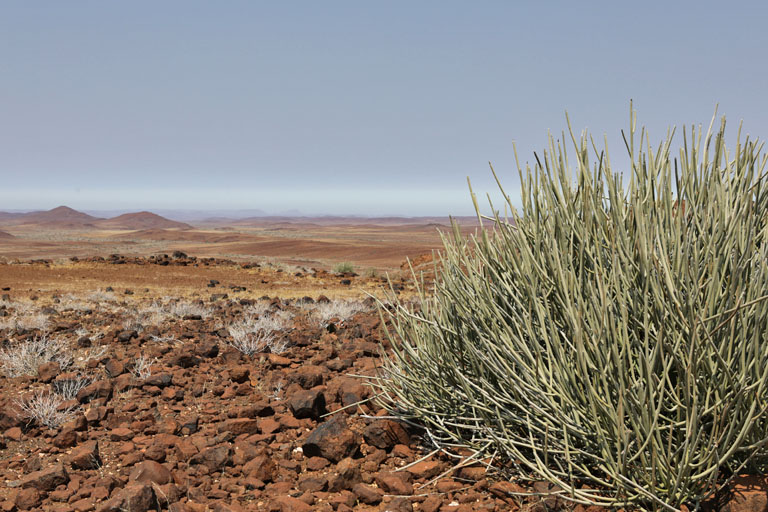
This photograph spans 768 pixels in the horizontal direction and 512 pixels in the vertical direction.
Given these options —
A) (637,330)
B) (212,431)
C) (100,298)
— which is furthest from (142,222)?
(637,330)

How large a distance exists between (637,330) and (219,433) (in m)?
2.71

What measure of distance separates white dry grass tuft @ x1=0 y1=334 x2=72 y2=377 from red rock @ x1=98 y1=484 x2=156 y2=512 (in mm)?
3169

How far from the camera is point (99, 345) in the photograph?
235 inches

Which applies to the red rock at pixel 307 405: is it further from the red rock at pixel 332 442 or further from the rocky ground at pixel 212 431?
the red rock at pixel 332 442

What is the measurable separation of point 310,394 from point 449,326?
1.27 metres

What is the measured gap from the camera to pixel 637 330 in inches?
92.8

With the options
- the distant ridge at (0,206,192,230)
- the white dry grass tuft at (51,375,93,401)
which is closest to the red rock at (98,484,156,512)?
the white dry grass tuft at (51,375,93,401)

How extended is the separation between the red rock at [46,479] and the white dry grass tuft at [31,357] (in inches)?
99.3

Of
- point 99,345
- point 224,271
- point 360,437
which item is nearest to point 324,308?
point 99,345

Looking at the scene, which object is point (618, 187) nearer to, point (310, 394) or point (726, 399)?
point (726, 399)

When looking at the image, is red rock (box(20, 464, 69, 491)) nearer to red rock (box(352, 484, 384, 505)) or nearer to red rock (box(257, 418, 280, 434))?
red rock (box(257, 418, 280, 434))

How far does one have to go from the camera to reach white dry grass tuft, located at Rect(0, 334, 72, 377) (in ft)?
16.5

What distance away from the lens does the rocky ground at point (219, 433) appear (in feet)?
8.66

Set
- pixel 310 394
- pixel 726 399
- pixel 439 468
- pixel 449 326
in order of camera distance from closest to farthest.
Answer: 1. pixel 726 399
2. pixel 439 468
3. pixel 449 326
4. pixel 310 394
